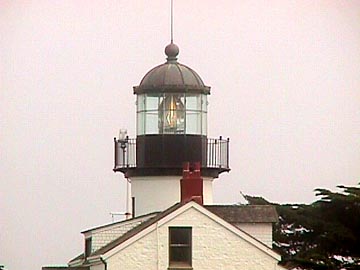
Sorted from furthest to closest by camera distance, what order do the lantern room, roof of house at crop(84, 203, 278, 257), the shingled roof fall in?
the lantern room
the shingled roof
roof of house at crop(84, 203, 278, 257)

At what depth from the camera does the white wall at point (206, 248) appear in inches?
1230

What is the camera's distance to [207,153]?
3625 cm

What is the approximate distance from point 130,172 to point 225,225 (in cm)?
496

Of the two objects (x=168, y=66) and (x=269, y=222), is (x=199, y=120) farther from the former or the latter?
(x=269, y=222)

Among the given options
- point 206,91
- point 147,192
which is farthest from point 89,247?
point 206,91

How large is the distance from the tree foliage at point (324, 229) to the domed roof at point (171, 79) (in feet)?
13.5

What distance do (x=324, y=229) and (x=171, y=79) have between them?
5335 mm

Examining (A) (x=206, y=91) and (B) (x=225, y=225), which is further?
(A) (x=206, y=91)

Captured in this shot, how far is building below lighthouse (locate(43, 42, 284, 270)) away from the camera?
103 feet

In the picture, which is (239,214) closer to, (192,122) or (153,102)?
(192,122)

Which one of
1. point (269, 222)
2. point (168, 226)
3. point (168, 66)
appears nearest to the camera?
point (168, 226)

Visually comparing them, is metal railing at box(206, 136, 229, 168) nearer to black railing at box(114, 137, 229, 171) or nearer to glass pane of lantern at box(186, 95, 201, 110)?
black railing at box(114, 137, 229, 171)

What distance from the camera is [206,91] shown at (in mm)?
36469

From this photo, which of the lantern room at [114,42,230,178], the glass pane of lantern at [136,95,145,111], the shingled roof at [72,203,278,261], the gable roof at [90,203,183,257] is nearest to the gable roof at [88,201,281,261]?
the gable roof at [90,203,183,257]
